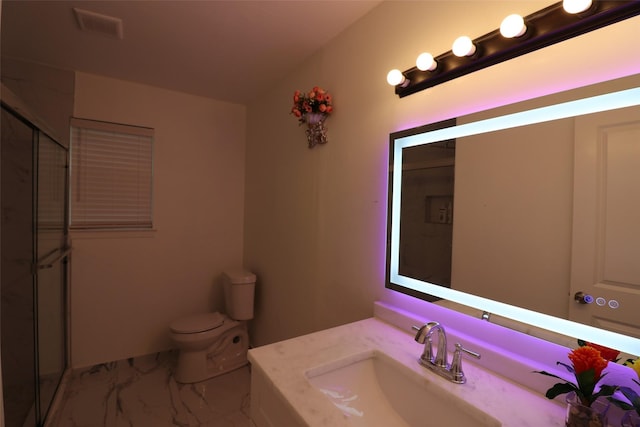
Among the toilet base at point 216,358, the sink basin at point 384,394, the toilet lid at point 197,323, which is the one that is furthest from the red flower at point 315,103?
the toilet base at point 216,358

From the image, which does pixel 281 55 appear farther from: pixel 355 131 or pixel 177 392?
pixel 177 392

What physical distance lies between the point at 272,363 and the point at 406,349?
19.3 inches

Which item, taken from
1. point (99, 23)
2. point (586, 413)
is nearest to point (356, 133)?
point (586, 413)

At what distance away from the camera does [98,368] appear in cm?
238

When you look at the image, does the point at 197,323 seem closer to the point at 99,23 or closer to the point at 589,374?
the point at 99,23

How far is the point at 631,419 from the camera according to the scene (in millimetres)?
597

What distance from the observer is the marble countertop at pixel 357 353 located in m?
0.72

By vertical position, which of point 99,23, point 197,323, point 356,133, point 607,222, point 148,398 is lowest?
point 148,398

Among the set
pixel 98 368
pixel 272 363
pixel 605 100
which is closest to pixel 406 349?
pixel 272 363

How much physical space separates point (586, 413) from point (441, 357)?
1.20ft

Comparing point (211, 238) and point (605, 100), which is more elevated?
→ point (605, 100)

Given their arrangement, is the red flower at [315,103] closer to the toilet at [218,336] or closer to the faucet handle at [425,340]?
the faucet handle at [425,340]

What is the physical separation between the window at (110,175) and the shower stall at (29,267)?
0.71 ft

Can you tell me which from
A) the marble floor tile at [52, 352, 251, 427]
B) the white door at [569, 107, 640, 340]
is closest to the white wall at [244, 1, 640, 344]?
the white door at [569, 107, 640, 340]
